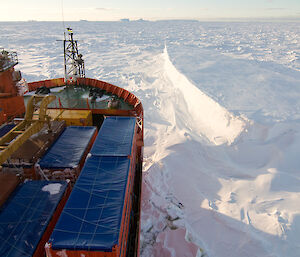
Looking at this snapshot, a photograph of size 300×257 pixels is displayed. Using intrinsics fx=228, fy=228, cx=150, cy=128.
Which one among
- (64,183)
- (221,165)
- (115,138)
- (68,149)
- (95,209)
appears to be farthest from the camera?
(221,165)

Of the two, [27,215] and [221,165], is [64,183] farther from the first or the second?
[221,165]

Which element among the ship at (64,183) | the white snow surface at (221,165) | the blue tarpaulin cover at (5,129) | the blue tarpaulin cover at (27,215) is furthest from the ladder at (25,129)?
the white snow surface at (221,165)

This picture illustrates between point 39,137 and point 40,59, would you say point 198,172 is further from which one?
point 40,59

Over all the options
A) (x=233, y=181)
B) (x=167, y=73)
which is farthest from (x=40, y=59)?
(x=233, y=181)

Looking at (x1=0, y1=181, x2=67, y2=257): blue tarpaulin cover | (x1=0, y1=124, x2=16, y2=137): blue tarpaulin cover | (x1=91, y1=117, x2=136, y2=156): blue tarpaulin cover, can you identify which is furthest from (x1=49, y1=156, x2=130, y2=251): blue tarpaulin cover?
(x1=0, y1=124, x2=16, y2=137): blue tarpaulin cover

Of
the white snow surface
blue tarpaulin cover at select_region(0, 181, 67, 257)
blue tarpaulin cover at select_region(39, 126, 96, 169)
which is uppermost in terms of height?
blue tarpaulin cover at select_region(39, 126, 96, 169)

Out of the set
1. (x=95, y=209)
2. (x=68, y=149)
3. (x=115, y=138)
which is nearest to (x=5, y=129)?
(x=68, y=149)

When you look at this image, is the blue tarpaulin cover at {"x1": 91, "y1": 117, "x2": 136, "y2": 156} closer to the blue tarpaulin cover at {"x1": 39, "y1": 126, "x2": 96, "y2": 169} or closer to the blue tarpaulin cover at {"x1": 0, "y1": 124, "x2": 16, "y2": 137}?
the blue tarpaulin cover at {"x1": 39, "y1": 126, "x2": 96, "y2": 169}
